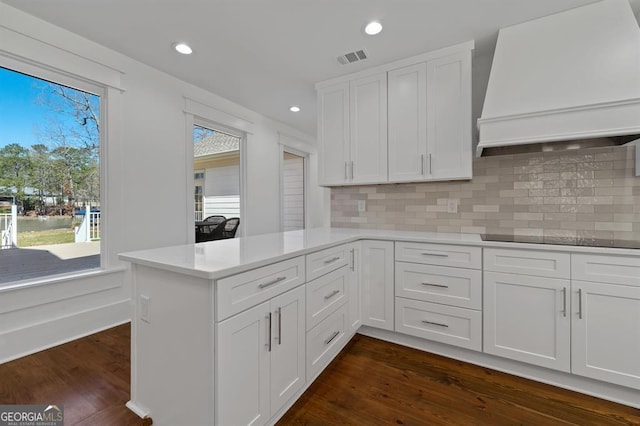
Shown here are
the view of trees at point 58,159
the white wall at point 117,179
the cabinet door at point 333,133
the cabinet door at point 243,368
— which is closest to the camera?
the cabinet door at point 243,368

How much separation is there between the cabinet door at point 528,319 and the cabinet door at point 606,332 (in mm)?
57

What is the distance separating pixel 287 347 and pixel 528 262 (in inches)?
65.0

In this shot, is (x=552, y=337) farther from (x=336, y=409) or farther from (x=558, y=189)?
(x=336, y=409)

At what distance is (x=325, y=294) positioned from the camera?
5.91ft

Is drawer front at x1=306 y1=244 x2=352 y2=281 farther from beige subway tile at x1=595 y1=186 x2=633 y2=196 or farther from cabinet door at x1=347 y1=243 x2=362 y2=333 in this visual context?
beige subway tile at x1=595 y1=186 x2=633 y2=196

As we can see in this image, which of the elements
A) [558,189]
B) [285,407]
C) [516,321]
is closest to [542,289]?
[516,321]

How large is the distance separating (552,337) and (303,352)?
1.61 meters

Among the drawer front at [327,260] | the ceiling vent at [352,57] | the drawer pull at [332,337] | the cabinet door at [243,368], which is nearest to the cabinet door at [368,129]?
the ceiling vent at [352,57]

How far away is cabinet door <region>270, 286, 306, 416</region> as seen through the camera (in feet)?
4.37

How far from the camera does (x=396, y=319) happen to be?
220 centimetres

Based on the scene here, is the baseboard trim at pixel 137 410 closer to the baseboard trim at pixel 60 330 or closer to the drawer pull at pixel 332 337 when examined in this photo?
the drawer pull at pixel 332 337

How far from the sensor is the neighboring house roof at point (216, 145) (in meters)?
3.41

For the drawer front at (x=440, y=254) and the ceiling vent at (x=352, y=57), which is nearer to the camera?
the drawer front at (x=440, y=254)

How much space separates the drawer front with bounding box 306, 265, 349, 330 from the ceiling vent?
6.41 feet
